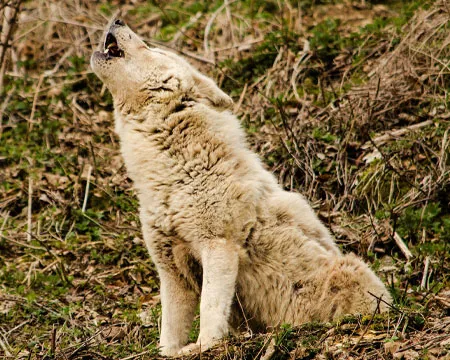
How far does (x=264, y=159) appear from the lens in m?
8.01

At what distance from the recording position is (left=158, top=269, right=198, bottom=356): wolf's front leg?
4977 mm

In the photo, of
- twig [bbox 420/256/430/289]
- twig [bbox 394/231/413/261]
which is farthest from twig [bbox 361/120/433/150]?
twig [bbox 420/256/430/289]

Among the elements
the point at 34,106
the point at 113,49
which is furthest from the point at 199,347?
the point at 34,106

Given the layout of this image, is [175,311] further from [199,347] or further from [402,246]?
[402,246]

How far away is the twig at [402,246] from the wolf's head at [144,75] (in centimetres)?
245

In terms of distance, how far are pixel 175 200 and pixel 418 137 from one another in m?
3.61

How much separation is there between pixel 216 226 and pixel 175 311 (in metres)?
0.74

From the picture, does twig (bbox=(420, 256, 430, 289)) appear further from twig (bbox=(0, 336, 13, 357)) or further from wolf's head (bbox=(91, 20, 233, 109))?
twig (bbox=(0, 336, 13, 357))

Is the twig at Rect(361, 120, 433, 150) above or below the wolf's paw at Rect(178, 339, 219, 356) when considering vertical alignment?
above

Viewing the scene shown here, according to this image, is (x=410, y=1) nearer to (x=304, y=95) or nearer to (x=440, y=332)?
(x=304, y=95)

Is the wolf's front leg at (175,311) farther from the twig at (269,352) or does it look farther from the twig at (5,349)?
the twig at (5,349)

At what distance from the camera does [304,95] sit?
28.9 ft

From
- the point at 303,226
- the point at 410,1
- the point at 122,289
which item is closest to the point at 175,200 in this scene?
the point at 303,226

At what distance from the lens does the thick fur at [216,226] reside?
15.8 ft
